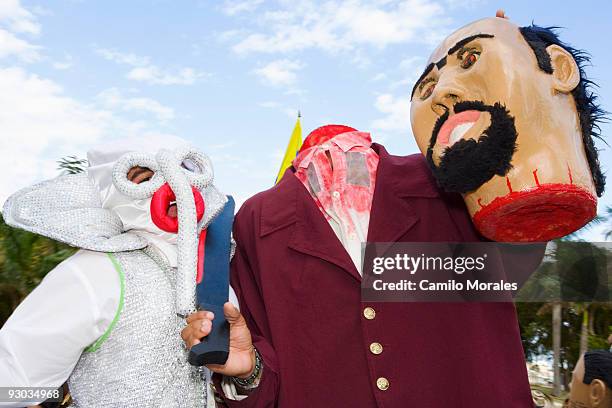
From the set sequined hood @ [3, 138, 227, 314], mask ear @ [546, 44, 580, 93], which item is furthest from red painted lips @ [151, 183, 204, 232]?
mask ear @ [546, 44, 580, 93]

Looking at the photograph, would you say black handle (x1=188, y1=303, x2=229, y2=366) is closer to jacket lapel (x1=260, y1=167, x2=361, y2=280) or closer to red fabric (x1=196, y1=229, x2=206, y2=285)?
red fabric (x1=196, y1=229, x2=206, y2=285)

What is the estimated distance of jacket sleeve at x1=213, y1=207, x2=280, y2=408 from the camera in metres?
1.98

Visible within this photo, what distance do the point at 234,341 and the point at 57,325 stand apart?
525 millimetres

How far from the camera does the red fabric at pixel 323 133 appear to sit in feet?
7.93

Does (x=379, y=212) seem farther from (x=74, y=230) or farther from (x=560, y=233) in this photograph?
(x=74, y=230)

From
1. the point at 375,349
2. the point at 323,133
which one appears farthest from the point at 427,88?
the point at 375,349

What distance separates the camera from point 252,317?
2180 mm

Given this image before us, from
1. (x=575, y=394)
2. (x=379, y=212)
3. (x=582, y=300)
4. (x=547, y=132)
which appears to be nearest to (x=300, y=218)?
(x=379, y=212)

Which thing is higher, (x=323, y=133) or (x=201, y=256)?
(x=323, y=133)

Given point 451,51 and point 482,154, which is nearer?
point 482,154

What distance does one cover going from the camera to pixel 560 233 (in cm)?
175

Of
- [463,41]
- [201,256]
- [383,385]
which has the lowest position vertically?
[383,385]

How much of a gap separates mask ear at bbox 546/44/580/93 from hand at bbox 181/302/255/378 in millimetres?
1193

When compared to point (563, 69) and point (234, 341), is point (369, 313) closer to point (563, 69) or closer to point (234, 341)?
point (234, 341)
